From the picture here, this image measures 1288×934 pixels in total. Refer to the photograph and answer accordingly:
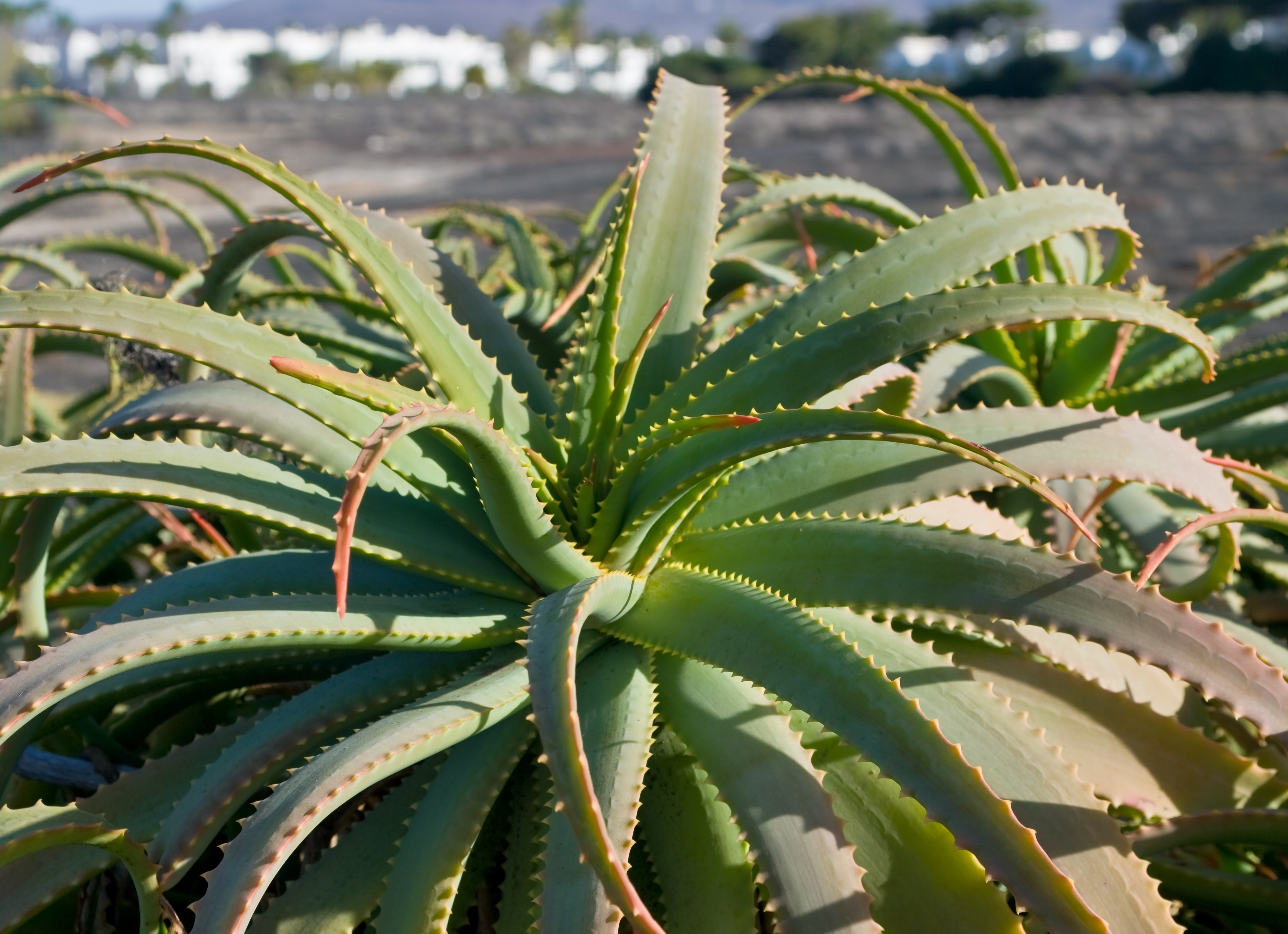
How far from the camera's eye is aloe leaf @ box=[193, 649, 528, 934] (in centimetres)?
88

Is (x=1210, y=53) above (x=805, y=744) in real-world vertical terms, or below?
above

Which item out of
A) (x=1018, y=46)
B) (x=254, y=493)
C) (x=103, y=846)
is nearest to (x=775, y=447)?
(x=254, y=493)

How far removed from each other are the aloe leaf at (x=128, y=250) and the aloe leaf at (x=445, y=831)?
4.34 feet

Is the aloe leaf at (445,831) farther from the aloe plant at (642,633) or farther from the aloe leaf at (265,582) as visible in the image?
the aloe leaf at (265,582)

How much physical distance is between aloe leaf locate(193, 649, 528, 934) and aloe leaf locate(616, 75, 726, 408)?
44 cm

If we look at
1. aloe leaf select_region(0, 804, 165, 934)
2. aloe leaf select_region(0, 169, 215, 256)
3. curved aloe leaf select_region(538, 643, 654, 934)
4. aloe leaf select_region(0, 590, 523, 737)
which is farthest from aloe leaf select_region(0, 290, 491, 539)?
aloe leaf select_region(0, 169, 215, 256)

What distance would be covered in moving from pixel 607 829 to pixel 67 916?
78cm

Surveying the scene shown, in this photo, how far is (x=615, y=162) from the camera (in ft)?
83.4

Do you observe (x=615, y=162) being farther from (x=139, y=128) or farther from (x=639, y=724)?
(x=639, y=724)

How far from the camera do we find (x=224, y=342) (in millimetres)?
1066

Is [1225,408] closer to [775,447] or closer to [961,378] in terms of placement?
[961,378]

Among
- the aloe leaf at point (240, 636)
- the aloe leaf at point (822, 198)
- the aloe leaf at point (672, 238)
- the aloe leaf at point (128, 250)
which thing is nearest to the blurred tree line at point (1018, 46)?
the aloe leaf at point (128, 250)

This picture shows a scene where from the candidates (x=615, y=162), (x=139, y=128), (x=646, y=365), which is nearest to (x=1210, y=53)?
(x=615, y=162)

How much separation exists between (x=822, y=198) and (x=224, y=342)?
0.99m
